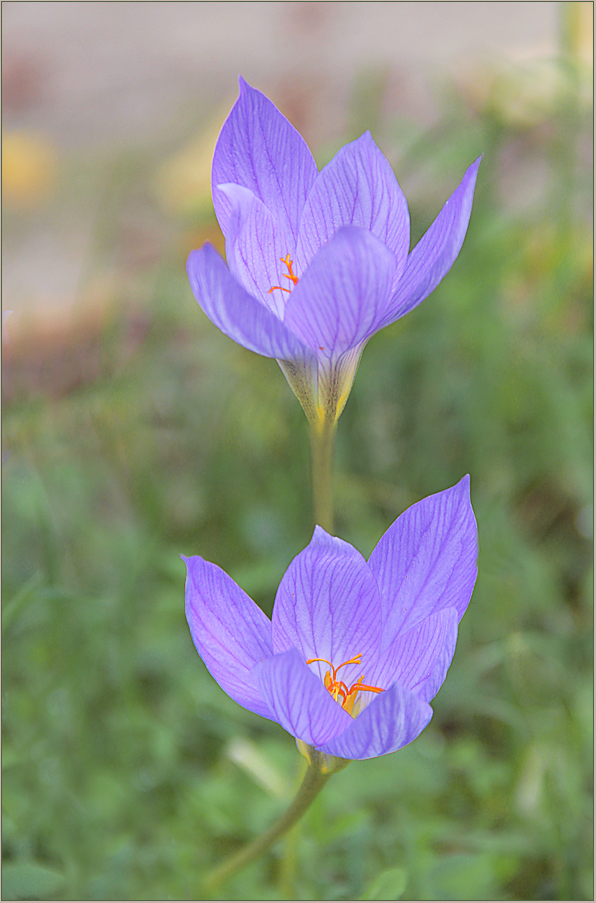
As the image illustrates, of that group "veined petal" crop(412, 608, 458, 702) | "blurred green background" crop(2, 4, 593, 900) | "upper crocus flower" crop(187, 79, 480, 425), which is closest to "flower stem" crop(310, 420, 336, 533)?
"upper crocus flower" crop(187, 79, 480, 425)

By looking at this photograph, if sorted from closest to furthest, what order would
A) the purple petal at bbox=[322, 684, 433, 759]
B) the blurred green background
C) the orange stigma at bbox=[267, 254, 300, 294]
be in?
1. the purple petal at bbox=[322, 684, 433, 759]
2. the orange stigma at bbox=[267, 254, 300, 294]
3. the blurred green background

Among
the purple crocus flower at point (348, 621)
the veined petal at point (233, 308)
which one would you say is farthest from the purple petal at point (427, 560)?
the veined petal at point (233, 308)

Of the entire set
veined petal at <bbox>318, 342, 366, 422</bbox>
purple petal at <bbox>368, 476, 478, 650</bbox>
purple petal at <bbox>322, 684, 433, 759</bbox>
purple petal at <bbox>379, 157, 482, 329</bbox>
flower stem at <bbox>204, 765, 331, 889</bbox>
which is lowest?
flower stem at <bbox>204, 765, 331, 889</bbox>

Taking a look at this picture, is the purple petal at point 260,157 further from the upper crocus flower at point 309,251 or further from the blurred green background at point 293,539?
the blurred green background at point 293,539

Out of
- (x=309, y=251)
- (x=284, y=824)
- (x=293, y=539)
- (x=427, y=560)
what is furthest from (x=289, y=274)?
(x=293, y=539)

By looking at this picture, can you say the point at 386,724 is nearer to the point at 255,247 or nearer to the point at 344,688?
the point at 344,688

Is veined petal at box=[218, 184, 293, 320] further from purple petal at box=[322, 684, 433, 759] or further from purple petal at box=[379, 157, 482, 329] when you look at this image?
purple petal at box=[322, 684, 433, 759]
